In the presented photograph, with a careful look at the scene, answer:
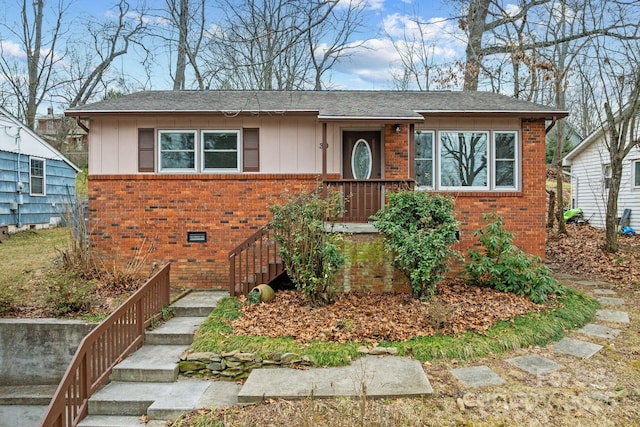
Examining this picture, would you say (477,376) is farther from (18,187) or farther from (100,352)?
(18,187)

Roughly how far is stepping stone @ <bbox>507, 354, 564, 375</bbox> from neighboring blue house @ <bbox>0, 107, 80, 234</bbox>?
40.0ft

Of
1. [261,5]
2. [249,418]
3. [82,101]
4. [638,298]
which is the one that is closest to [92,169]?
[249,418]

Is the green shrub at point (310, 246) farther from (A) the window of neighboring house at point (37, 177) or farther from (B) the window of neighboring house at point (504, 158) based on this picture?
(A) the window of neighboring house at point (37, 177)

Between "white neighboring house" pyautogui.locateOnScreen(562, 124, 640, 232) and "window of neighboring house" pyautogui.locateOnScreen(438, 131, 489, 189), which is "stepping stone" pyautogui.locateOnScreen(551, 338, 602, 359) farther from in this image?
"white neighboring house" pyautogui.locateOnScreen(562, 124, 640, 232)

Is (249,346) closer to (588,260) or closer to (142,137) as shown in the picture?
(142,137)

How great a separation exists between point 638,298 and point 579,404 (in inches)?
183

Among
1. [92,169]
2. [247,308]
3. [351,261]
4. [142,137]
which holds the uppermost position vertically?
[142,137]

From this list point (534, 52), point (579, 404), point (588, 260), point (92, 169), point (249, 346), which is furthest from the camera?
point (534, 52)

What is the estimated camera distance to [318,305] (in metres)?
6.91

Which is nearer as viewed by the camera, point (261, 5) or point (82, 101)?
point (261, 5)

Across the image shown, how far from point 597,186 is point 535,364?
50.9 ft

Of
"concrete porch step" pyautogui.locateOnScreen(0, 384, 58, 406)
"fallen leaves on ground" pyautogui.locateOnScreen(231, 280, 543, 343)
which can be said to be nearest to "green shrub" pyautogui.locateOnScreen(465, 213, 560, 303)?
"fallen leaves on ground" pyautogui.locateOnScreen(231, 280, 543, 343)

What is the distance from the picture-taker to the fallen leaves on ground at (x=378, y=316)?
5.87 m

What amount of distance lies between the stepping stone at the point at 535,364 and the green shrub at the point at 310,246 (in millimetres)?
2870
